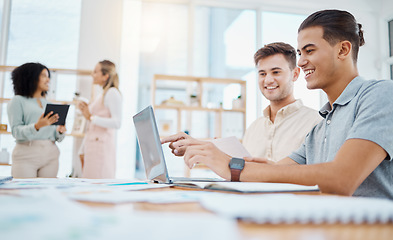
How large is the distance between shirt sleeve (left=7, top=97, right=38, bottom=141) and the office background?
1606 mm

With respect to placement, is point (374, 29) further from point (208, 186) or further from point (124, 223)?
point (124, 223)

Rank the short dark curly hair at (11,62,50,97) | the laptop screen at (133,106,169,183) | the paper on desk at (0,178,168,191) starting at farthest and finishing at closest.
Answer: the short dark curly hair at (11,62,50,97)
the laptop screen at (133,106,169,183)
the paper on desk at (0,178,168,191)

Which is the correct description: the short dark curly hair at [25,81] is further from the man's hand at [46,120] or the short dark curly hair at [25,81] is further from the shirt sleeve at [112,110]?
the shirt sleeve at [112,110]

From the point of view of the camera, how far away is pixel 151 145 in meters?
1.03

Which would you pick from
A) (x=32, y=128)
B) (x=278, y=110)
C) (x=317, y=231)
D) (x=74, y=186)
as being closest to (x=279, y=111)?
(x=278, y=110)

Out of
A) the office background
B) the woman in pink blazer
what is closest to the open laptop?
the woman in pink blazer

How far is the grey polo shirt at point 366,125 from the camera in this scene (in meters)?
0.87

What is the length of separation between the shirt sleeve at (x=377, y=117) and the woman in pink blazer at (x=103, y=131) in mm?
2226

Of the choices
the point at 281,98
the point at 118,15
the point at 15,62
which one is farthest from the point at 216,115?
the point at 15,62

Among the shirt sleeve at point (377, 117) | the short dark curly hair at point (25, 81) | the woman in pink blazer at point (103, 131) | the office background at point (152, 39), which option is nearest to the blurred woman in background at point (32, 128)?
the short dark curly hair at point (25, 81)

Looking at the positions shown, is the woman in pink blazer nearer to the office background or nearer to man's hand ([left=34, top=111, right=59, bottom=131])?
man's hand ([left=34, top=111, right=59, bottom=131])

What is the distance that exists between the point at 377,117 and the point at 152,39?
4.32m

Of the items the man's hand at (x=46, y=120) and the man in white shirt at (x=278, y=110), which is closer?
the man in white shirt at (x=278, y=110)

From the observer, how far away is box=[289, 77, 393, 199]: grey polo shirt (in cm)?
87
